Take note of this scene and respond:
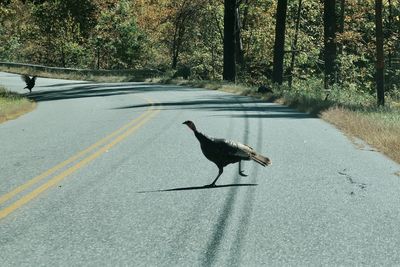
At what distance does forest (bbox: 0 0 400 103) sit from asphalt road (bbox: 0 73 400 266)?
3467cm

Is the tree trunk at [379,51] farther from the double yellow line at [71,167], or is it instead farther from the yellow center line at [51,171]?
the yellow center line at [51,171]

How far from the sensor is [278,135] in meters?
13.8

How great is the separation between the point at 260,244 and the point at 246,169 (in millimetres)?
4016

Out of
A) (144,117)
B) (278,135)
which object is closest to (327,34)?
(144,117)

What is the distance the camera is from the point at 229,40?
3925 cm

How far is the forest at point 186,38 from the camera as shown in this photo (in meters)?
53.6

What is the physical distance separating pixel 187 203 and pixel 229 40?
3284 centimetres

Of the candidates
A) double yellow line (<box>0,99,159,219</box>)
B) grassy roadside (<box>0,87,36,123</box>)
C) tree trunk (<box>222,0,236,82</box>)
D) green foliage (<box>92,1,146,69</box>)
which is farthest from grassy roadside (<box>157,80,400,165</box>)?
green foliage (<box>92,1,146,69</box>)

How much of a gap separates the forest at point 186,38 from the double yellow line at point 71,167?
3244 centimetres

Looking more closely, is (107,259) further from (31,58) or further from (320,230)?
(31,58)

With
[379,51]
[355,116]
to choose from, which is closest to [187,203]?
[355,116]

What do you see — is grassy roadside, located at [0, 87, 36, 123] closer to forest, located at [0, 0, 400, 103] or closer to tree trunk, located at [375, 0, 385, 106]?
tree trunk, located at [375, 0, 385, 106]

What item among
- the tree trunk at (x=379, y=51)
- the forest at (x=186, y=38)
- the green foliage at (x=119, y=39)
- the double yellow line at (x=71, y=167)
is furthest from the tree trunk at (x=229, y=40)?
the double yellow line at (x=71, y=167)

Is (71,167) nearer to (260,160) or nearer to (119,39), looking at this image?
(260,160)
